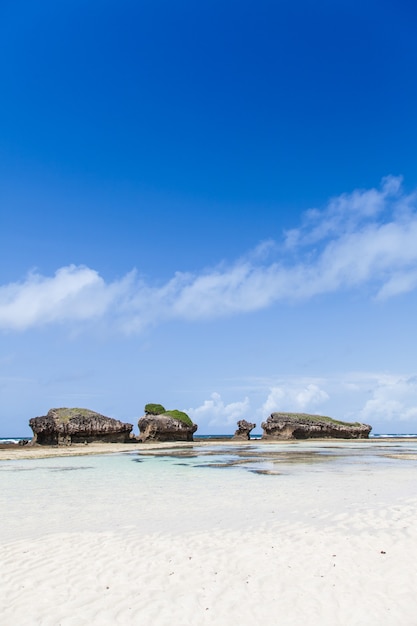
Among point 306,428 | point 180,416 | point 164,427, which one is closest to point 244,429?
point 306,428

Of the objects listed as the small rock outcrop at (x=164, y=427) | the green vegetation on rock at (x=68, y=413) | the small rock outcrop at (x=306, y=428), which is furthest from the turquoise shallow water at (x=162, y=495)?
the small rock outcrop at (x=306, y=428)

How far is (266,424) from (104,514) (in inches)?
2984

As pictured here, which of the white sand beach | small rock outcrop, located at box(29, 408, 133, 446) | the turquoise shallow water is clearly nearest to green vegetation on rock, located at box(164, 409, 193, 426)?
small rock outcrop, located at box(29, 408, 133, 446)

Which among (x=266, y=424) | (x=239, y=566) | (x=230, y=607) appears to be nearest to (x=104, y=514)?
(x=239, y=566)

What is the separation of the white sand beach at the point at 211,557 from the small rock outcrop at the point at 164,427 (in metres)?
60.4

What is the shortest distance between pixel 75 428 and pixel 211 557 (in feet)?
201

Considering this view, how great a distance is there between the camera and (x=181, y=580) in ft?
25.8

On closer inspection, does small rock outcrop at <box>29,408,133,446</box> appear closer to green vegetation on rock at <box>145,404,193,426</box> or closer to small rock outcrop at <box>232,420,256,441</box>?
green vegetation on rock at <box>145,404,193,426</box>

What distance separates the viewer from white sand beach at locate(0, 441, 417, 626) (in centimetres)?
657

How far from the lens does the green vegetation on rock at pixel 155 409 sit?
8130 centimetres

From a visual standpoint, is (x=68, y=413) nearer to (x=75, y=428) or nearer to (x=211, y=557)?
(x=75, y=428)

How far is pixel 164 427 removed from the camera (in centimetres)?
7706

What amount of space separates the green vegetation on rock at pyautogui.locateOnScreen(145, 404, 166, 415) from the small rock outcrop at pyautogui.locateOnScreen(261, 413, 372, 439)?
66.1ft

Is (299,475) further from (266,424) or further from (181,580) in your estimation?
(266,424)
